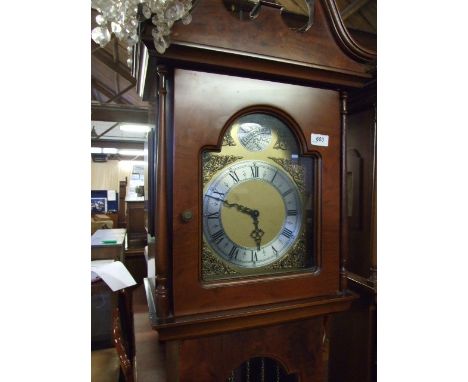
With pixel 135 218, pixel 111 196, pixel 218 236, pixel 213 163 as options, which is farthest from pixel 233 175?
pixel 111 196

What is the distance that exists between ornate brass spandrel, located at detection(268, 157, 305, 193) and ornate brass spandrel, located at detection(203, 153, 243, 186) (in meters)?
0.15

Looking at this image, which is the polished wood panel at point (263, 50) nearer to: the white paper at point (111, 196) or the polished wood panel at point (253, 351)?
the polished wood panel at point (253, 351)

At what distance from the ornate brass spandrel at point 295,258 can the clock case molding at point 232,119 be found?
0.13ft

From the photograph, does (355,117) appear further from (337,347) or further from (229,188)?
(337,347)

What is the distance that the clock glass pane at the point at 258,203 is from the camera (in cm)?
83

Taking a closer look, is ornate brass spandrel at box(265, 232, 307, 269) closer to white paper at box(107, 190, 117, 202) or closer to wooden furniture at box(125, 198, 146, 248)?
wooden furniture at box(125, 198, 146, 248)

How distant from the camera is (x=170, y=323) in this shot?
2.37 ft

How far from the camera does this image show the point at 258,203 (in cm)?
88

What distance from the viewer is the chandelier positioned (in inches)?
24.5

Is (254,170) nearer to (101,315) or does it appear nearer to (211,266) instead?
(211,266)

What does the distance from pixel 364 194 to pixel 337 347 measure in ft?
2.55

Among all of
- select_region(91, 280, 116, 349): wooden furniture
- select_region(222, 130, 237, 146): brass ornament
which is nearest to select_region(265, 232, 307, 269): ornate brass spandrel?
select_region(222, 130, 237, 146): brass ornament

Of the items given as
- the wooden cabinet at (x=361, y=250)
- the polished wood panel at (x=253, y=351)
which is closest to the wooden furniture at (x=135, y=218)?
the wooden cabinet at (x=361, y=250)

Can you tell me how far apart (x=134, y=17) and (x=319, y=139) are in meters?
0.58
